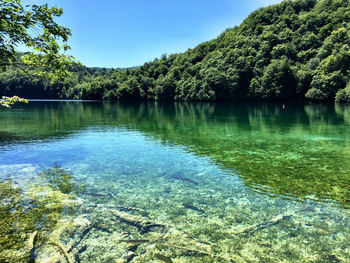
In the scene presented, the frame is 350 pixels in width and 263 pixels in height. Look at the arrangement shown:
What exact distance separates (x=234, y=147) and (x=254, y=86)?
9811 centimetres

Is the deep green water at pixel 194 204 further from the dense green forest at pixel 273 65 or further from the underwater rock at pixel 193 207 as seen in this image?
the dense green forest at pixel 273 65

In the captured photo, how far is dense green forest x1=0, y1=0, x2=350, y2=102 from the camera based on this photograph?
3344 inches

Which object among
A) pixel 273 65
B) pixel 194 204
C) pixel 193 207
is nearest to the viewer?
pixel 193 207

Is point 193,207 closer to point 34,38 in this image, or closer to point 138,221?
point 138,221

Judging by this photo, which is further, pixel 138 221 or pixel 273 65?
pixel 273 65

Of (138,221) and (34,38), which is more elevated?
(34,38)

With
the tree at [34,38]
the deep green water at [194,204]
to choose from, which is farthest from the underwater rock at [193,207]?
the tree at [34,38]

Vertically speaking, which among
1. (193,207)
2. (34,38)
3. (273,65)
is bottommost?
(193,207)

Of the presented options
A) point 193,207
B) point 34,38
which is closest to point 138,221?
point 193,207

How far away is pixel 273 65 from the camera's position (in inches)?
4040

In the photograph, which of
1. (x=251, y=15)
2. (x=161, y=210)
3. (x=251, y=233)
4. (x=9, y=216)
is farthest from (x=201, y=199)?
(x=251, y=15)

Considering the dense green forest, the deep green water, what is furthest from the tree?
the dense green forest

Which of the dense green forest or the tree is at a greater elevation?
the dense green forest

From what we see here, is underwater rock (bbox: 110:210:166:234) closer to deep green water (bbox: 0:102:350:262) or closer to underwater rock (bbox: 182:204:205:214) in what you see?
deep green water (bbox: 0:102:350:262)
